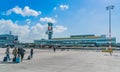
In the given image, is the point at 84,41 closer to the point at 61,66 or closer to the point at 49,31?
the point at 49,31

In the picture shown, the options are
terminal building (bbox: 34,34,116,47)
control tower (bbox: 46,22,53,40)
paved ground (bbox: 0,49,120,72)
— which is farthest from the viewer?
control tower (bbox: 46,22,53,40)

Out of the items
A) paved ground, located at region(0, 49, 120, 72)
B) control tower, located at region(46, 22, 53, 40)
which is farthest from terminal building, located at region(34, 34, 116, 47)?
paved ground, located at region(0, 49, 120, 72)

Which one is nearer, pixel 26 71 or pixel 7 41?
pixel 26 71

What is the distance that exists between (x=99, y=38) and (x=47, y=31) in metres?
44.7

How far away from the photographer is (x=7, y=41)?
189000 mm

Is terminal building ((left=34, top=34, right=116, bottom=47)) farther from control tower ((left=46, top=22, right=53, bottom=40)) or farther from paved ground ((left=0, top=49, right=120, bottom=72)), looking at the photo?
paved ground ((left=0, top=49, right=120, bottom=72))

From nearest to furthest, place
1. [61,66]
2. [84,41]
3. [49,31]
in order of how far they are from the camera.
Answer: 1. [61,66]
2. [84,41]
3. [49,31]

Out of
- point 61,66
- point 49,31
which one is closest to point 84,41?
point 49,31

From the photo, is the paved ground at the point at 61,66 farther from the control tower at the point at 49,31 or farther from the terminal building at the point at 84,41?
the control tower at the point at 49,31

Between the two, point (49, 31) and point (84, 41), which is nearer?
point (84, 41)

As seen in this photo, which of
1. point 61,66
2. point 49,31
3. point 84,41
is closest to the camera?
point 61,66

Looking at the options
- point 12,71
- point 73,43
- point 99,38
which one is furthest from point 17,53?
point 73,43

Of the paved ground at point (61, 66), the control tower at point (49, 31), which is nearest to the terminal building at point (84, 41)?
the control tower at point (49, 31)

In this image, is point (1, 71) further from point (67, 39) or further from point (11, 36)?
point (11, 36)
